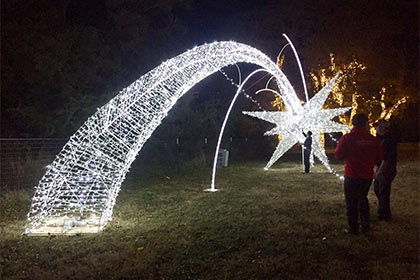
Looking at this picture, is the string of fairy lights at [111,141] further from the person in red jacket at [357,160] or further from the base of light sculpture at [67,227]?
the person in red jacket at [357,160]

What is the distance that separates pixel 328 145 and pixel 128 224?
34825 millimetres

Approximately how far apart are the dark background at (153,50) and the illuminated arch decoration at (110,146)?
653cm

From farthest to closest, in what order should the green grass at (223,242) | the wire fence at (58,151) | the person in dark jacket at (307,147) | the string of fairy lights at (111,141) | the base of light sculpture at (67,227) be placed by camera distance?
the person in dark jacket at (307,147), the wire fence at (58,151), the string of fairy lights at (111,141), the base of light sculpture at (67,227), the green grass at (223,242)

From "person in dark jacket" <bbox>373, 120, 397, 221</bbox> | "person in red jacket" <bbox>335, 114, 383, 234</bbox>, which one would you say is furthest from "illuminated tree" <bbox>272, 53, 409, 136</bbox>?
"person in red jacket" <bbox>335, 114, 383, 234</bbox>

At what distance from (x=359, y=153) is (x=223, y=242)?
8.02 feet

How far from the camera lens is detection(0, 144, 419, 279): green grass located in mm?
5086

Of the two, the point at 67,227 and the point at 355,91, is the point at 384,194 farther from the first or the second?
the point at 355,91

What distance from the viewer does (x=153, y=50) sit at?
66.2ft

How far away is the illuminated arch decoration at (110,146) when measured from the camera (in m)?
7.32

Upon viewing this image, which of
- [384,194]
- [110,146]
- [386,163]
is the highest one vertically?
[110,146]

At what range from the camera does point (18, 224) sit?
757 cm

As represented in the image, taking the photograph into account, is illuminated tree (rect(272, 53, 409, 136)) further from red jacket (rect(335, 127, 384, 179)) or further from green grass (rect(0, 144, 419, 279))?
red jacket (rect(335, 127, 384, 179))

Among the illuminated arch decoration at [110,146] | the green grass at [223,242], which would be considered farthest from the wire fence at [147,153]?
the illuminated arch decoration at [110,146]

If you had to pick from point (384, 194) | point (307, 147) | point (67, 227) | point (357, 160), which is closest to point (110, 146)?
point (67, 227)
